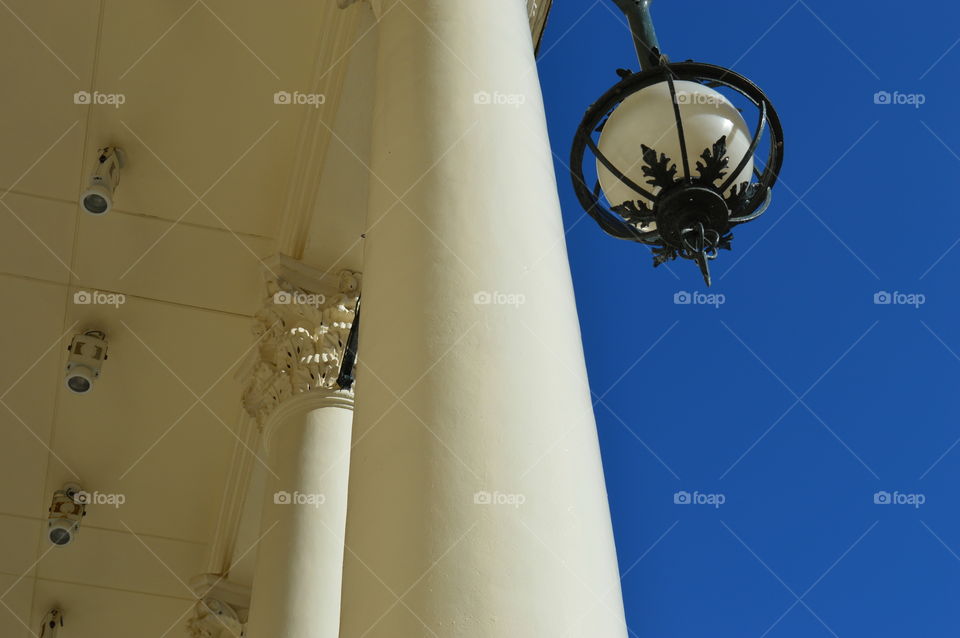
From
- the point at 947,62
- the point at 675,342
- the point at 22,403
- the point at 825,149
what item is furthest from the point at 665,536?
the point at 22,403

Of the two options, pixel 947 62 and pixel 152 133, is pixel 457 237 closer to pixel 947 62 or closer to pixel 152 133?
pixel 152 133

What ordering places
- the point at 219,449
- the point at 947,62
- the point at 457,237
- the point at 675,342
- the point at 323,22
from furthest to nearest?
1. the point at 675,342
2. the point at 947,62
3. the point at 219,449
4. the point at 323,22
5. the point at 457,237

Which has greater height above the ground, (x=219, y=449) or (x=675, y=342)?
(x=675, y=342)

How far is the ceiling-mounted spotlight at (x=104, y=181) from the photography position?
1716 centimetres

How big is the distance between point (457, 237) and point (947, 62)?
21295 mm

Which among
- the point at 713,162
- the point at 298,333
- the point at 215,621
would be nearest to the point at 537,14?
the point at 298,333

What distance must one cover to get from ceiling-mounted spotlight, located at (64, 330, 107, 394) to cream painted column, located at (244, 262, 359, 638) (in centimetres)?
426

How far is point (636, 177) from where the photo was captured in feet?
26.6

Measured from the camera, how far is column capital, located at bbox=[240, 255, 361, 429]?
51.8 ft

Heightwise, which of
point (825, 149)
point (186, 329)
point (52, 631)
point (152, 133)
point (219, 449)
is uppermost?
point (825, 149)

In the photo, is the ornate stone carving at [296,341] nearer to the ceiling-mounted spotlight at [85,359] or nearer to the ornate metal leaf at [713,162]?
the ceiling-mounted spotlight at [85,359]

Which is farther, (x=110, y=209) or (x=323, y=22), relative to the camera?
(x=110, y=209)

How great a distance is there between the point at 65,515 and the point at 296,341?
923 centimetres

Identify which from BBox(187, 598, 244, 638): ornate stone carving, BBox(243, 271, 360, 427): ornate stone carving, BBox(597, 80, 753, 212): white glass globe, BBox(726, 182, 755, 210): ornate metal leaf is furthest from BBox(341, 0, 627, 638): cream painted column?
BBox(187, 598, 244, 638): ornate stone carving
